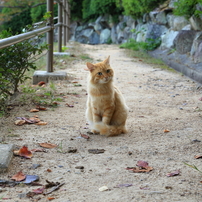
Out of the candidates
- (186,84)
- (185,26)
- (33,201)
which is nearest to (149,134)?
(33,201)

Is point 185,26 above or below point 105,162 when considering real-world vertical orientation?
above

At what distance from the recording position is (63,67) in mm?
5992

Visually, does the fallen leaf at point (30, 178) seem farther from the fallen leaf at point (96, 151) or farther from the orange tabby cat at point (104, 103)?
the orange tabby cat at point (104, 103)

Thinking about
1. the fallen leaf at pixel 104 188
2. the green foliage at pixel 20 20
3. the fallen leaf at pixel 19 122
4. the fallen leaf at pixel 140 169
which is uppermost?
the green foliage at pixel 20 20

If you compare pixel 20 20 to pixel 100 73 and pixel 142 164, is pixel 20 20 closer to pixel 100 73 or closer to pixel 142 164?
pixel 100 73

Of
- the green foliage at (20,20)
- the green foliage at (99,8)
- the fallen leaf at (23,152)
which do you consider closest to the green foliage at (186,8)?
the fallen leaf at (23,152)

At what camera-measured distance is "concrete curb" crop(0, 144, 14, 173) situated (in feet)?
5.62

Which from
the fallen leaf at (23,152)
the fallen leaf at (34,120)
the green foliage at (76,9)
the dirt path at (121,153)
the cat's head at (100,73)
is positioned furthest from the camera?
the green foliage at (76,9)

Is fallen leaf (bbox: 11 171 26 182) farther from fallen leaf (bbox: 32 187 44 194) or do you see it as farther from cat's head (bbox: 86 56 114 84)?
cat's head (bbox: 86 56 114 84)

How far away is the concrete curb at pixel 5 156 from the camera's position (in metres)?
1.71

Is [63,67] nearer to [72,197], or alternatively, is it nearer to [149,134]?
[149,134]

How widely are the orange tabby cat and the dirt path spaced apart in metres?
0.10

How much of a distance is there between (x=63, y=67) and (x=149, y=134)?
3738 millimetres

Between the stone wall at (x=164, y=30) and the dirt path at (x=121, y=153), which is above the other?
the stone wall at (x=164, y=30)
